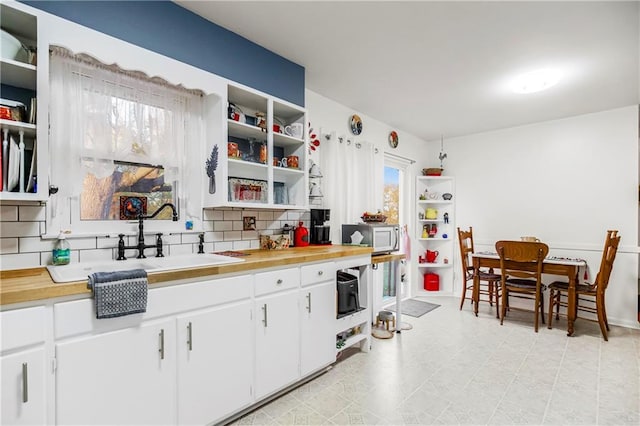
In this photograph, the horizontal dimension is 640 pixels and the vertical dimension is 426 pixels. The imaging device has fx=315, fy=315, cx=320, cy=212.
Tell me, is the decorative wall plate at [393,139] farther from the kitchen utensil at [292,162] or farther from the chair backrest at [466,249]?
the kitchen utensil at [292,162]

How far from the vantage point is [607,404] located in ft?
6.91

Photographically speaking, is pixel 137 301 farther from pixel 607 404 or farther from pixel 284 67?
pixel 607 404

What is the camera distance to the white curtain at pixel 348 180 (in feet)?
11.1

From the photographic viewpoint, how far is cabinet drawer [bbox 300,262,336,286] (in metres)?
2.27

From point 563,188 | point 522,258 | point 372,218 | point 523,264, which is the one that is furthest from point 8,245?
point 563,188

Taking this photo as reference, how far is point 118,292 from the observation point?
1.36 m

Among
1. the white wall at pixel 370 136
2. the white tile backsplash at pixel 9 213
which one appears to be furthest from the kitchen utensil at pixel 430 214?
the white tile backsplash at pixel 9 213

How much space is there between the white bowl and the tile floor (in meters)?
2.27

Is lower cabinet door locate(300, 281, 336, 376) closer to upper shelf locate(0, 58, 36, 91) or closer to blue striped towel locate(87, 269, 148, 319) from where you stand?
blue striped towel locate(87, 269, 148, 319)

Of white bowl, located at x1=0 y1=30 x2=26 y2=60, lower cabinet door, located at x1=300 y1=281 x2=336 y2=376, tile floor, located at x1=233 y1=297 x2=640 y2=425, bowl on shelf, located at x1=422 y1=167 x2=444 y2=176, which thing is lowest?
tile floor, located at x1=233 y1=297 x2=640 y2=425

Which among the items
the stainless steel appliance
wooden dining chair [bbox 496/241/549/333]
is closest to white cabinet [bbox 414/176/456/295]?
wooden dining chair [bbox 496/241/549/333]

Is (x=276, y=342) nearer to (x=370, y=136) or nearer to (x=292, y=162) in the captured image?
(x=292, y=162)

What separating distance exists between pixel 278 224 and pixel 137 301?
1.55 meters

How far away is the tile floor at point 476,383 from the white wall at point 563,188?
1010mm
